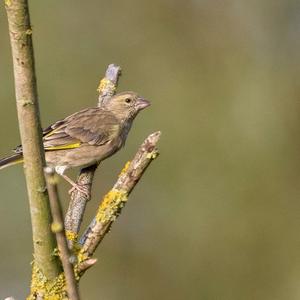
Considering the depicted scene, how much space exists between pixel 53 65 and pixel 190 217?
97.1 inches

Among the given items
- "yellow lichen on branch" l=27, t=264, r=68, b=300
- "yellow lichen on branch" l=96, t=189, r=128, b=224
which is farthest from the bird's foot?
"yellow lichen on branch" l=27, t=264, r=68, b=300

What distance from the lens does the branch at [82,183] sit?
15.3ft

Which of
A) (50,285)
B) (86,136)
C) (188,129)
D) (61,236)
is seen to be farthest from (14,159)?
(188,129)

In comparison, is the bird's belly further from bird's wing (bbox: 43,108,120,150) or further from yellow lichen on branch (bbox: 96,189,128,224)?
yellow lichen on branch (bbox: 96,189,128,224)

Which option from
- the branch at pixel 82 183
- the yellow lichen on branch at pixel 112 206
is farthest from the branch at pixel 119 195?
the branch at pixel 82 183

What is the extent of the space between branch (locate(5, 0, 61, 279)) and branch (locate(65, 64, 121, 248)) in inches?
25.2

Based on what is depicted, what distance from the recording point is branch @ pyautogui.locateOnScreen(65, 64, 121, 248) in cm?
468

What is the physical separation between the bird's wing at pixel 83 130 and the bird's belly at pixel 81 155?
0.17ft

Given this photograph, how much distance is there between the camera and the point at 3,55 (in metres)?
11.6

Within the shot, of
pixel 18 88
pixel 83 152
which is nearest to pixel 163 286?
pixel 83 152

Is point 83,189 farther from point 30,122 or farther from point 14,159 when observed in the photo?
point 30,122

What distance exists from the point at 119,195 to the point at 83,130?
3831 mm

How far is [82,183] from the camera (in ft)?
20.3

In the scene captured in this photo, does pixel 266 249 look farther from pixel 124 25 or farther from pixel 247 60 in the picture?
pixel 124 25
